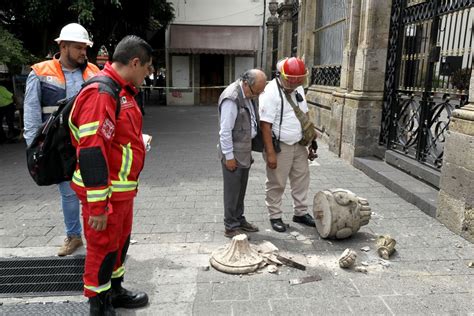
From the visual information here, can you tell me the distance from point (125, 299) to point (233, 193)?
1590mm

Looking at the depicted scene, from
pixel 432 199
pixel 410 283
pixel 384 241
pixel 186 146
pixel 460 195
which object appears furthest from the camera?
pixel 186 146

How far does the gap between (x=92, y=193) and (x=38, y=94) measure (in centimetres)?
167

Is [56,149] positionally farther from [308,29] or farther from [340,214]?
[308,29]

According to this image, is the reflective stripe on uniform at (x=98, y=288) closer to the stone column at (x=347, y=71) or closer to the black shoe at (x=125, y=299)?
the black shoe at (x=125, y=299)

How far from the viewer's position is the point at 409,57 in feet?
21.1

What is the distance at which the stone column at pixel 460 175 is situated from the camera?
13.6 ft

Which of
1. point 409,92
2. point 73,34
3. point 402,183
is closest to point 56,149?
point 73,34

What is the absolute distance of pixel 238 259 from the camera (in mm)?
3578

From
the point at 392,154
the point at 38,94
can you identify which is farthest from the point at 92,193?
the point at 392,154

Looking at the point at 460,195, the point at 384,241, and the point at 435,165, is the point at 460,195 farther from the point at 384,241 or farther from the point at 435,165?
the point at 435,165

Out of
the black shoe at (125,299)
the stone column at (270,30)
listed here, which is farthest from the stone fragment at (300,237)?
the stone column at (270,30)

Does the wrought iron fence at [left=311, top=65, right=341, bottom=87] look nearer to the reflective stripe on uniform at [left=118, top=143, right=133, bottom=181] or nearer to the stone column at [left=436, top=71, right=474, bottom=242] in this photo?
the stone column at [left=436, top=71, right=474, bottom=242]

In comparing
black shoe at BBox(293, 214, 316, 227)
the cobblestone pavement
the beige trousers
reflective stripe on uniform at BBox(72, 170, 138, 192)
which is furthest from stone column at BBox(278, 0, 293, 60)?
reflective stripe on uniform at BBox(72, 170, 138, 192)

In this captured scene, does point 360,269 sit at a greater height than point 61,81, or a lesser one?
lesser
